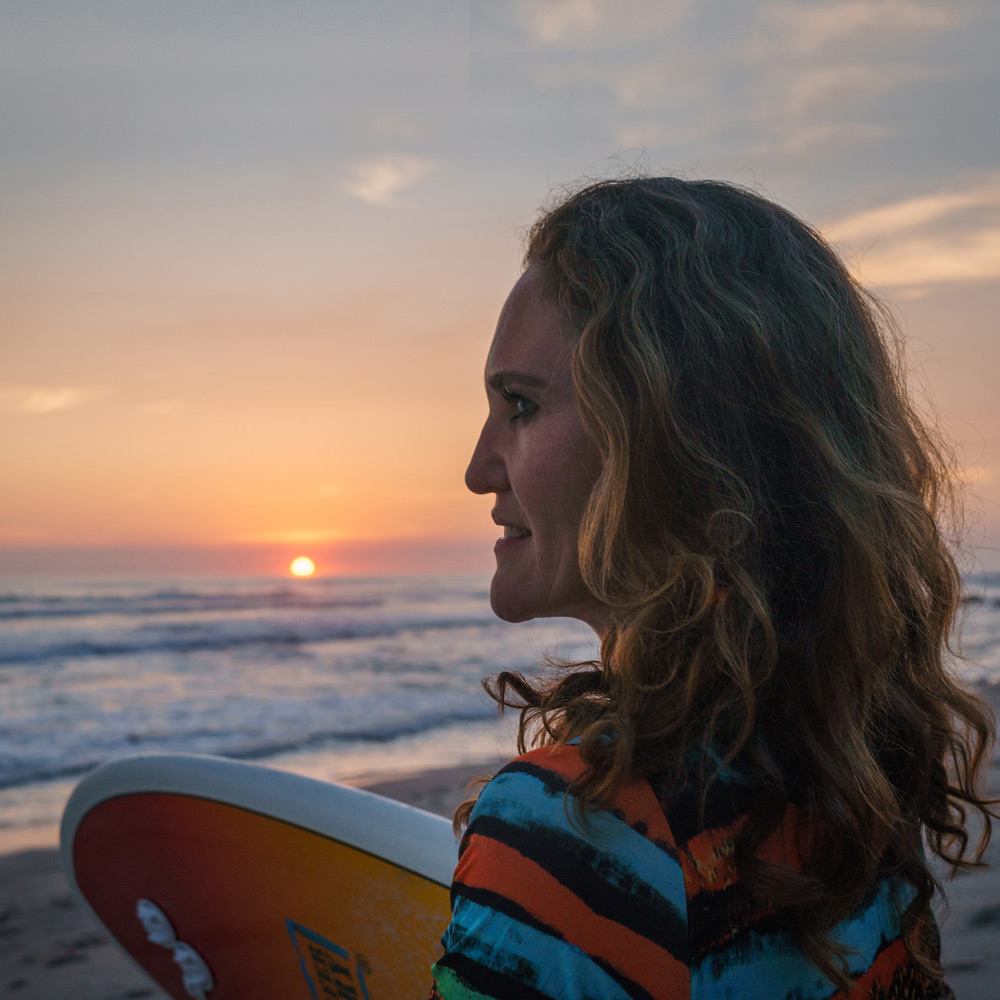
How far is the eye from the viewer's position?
1012mm

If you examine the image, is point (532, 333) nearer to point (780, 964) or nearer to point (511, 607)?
point (511, 607)

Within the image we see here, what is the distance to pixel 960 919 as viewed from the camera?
12.8ft

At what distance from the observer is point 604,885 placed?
64cm

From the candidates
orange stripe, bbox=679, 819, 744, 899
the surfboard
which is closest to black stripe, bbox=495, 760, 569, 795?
orange stripe, bbox=679, 819, 744, 899

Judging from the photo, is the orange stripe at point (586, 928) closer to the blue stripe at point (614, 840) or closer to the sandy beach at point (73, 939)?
the blue stripe at point (614, 840)

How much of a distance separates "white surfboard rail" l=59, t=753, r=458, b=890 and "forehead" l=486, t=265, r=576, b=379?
161 cm

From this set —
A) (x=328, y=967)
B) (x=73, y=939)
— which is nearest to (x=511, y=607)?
(x=328, y=967)

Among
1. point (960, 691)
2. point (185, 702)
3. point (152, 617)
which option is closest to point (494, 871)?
point (960, 691)

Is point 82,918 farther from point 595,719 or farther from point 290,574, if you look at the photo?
point 290,574

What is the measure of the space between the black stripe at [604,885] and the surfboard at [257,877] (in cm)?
166

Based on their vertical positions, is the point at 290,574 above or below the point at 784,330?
below

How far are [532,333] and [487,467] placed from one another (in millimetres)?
173

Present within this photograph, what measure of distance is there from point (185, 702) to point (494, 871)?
9504 millimetres

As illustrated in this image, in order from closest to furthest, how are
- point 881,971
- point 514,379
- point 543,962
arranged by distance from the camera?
point 543,962 < point 881,971 < point 514,379
